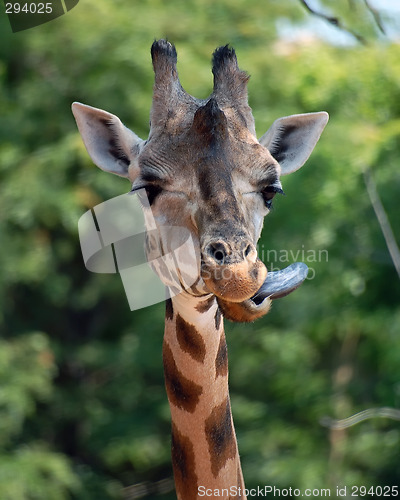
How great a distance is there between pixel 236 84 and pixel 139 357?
5.75 meters

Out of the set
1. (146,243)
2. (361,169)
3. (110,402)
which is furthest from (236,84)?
(110,402)

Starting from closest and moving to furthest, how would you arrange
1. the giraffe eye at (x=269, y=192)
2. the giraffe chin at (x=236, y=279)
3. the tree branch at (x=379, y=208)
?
the giraffe chin at (x=236, y=279), the giraffe eye at (x=269, y=192), the tree branch at (x=379, y=208)

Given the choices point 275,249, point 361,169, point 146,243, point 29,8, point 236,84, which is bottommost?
point 275,249

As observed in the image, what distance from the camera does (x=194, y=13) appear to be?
336 inches

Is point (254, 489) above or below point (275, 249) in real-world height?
below

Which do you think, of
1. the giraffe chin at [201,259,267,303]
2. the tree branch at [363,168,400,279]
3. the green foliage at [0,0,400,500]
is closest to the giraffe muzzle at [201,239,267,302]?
the giraffe chin at [201,259,267,303]

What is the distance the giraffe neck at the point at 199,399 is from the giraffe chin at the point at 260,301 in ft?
1.27

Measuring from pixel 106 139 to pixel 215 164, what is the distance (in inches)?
30.3

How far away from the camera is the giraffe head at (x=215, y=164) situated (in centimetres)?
257

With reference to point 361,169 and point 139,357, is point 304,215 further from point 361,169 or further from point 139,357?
point 139,357

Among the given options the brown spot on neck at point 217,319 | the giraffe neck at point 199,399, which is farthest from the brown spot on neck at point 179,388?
the brown spot on neck at point 217,319

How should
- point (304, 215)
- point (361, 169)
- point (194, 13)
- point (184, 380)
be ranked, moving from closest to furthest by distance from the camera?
point (184, 380)
point (361, 169)
point (304, 215)
point (194, 13)

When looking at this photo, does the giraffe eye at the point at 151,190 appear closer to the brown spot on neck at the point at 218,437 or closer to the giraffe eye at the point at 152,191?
the giraffe eye at the point at 152,191

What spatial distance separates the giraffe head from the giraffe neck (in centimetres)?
29
